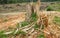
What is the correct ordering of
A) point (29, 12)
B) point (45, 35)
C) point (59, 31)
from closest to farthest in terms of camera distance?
1. point (45, 35)
2. point (59, 31)
3. point (29, 12)

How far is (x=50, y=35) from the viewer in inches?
268

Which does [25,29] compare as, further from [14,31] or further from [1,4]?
[1,4]

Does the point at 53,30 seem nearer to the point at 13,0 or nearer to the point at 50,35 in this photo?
the point at 50,35

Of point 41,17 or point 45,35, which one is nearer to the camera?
point 45,35

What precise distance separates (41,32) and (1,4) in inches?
409

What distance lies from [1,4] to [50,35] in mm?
10630

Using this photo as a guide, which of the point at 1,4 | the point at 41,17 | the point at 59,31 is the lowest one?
the point at 1,4

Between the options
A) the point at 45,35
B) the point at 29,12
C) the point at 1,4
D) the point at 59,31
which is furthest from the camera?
the point at 1,4

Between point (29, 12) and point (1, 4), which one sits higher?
point (29, 12)

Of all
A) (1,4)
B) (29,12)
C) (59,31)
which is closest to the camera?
(59,31)

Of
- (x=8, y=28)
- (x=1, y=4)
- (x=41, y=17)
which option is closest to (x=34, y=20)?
(x=41, y=17)

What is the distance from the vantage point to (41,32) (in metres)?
6.98

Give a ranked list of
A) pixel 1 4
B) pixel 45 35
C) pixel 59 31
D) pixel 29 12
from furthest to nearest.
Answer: pixel 1 4 < pixel 29 12 < pixel 59 31 < pixel 45 35

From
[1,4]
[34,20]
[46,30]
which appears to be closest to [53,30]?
[46,30]
